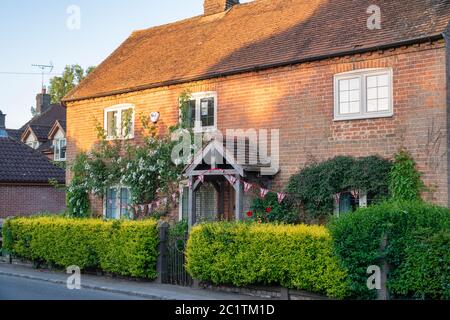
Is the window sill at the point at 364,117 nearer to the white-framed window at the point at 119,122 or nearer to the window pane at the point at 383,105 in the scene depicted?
the window pane at the point at 383,105

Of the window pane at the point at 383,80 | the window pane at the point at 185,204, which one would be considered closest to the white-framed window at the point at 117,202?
the window pane at the point at 185,204

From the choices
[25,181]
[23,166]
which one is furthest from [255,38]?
[23,166]

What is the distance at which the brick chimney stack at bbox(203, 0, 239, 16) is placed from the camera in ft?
84.6

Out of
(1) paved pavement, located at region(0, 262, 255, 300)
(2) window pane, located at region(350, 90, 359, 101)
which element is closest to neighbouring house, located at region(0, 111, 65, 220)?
(1) paved pavement, located at region(0, 262, 255, 300)

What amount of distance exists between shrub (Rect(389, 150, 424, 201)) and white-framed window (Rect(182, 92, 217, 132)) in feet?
22.2

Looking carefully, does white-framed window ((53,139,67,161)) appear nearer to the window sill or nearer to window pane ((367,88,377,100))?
the window sill

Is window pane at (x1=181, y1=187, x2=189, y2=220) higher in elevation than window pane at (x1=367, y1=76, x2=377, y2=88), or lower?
lower

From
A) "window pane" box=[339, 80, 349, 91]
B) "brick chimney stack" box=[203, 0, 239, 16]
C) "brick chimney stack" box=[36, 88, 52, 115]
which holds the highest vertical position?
"brick chimney stack" box=[203, 0, 239, 16]

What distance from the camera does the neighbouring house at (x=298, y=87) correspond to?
1619cm

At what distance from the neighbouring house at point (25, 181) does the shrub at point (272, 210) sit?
48.9 feet

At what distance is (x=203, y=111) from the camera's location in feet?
70.4
